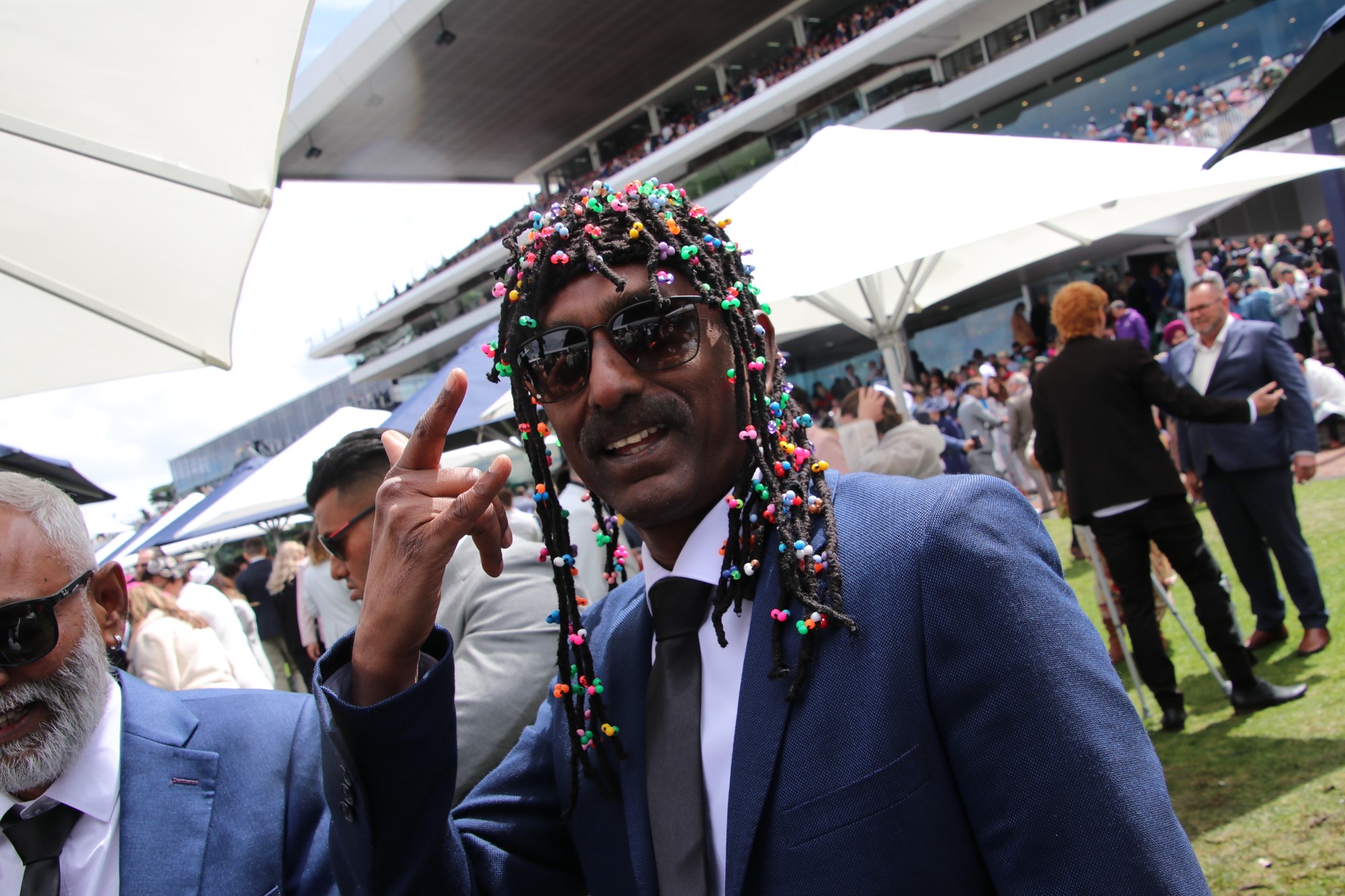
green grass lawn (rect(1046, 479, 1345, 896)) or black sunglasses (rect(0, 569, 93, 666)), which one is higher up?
black sunglasses (rect(0, 569, 93, 666))

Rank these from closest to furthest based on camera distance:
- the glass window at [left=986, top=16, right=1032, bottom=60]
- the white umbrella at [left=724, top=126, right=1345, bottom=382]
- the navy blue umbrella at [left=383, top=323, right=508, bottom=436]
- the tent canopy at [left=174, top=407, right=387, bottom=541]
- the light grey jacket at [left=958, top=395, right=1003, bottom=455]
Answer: the white umbrella at [left=724, top=126, right=1345, bottom=382]
the navy blue umbrella at [left=383, top=323, right=508, bottom=436]
the tent canopy at [left=174, top=407, right=387, bottom=541]
the light grey jacket at [left=958, top=395, right=1003, bottom=455]
the glass window at [left=986, top=16, right=1032, bottom=60]

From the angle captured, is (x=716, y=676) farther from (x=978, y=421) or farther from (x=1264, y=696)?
(x=978, y=421)

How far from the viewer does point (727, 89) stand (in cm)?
3822

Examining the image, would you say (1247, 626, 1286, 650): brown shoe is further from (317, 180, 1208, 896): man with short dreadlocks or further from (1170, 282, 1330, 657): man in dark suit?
(317, 180, 1208, 896): man with short dreadlocks

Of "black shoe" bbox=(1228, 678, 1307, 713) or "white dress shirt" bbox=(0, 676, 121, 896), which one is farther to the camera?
"black shoe" bbox=(1228, 678, 1307, 713)

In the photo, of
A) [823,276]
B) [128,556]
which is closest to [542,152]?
[128,556]

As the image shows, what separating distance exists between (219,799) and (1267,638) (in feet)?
18.5

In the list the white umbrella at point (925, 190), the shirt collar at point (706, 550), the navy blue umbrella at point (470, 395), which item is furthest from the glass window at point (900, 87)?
the shirt collar at point (706, 550)

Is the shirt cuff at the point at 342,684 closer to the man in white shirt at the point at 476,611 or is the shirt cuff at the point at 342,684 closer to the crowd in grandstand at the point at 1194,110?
the man in white shirt at the point at 476,611

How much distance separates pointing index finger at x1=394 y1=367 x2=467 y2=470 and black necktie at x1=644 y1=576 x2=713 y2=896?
475mm

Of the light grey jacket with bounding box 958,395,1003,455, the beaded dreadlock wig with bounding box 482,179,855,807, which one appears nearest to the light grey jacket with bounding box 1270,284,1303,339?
the light grey jacket with bounding box 958,395,1003,455

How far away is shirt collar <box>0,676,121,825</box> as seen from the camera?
5.70ft

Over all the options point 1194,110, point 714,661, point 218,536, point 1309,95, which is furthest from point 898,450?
point 1194,110

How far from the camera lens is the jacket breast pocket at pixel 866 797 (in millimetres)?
1215
